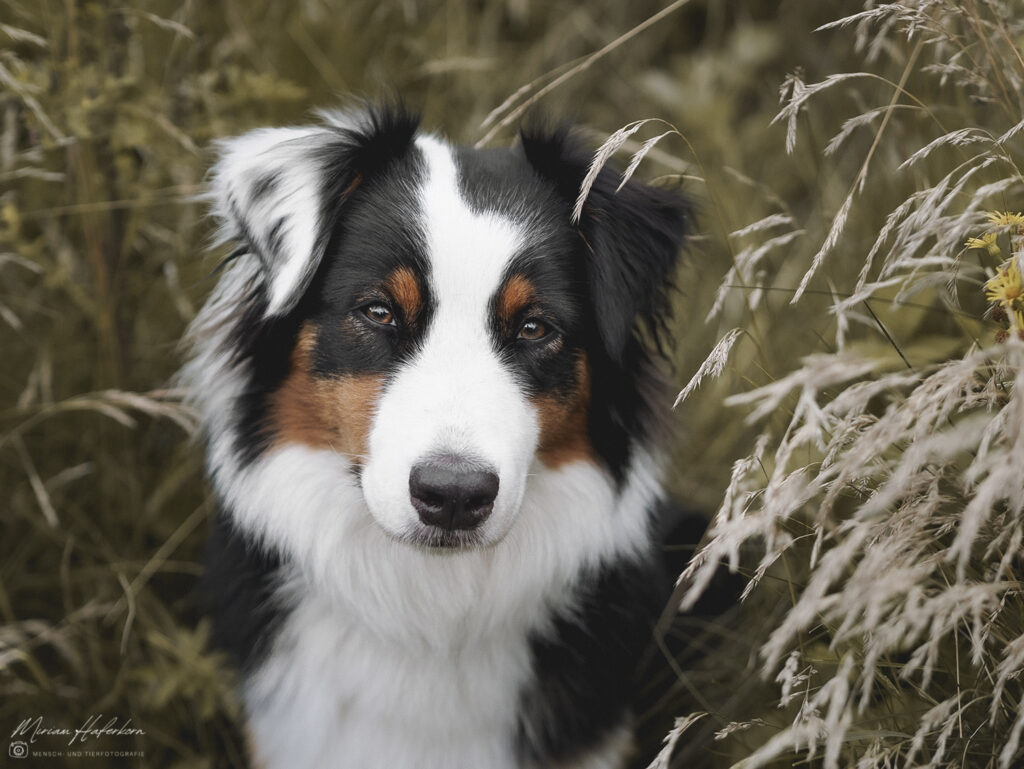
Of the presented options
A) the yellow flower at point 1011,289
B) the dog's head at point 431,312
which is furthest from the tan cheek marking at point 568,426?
the yellow flower at point 1011,289

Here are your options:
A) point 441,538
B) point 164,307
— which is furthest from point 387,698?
point 164,307

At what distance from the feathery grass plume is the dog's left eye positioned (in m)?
0.44

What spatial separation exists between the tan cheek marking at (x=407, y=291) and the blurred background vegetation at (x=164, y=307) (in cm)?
69

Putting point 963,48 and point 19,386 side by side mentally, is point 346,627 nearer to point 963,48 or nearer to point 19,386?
point 19,386

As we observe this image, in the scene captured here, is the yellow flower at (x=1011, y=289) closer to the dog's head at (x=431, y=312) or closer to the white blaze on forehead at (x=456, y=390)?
the dog's head at (x=431, y=312)

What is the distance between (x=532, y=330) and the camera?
7.32 feet

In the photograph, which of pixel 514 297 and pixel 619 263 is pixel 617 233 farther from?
pixel 514 297

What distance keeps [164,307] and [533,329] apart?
1.89 m

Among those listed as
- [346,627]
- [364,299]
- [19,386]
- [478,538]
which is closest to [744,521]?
[478,538]

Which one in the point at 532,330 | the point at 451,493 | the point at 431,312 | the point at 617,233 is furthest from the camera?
the point at 617,233

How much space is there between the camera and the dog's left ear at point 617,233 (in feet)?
7.49

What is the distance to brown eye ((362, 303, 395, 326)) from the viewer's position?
7.11 ft

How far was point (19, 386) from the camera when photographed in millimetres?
3271

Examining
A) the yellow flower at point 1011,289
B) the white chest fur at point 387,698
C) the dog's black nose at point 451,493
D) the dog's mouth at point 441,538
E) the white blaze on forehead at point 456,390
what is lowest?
the white chest fur at point 387,698
